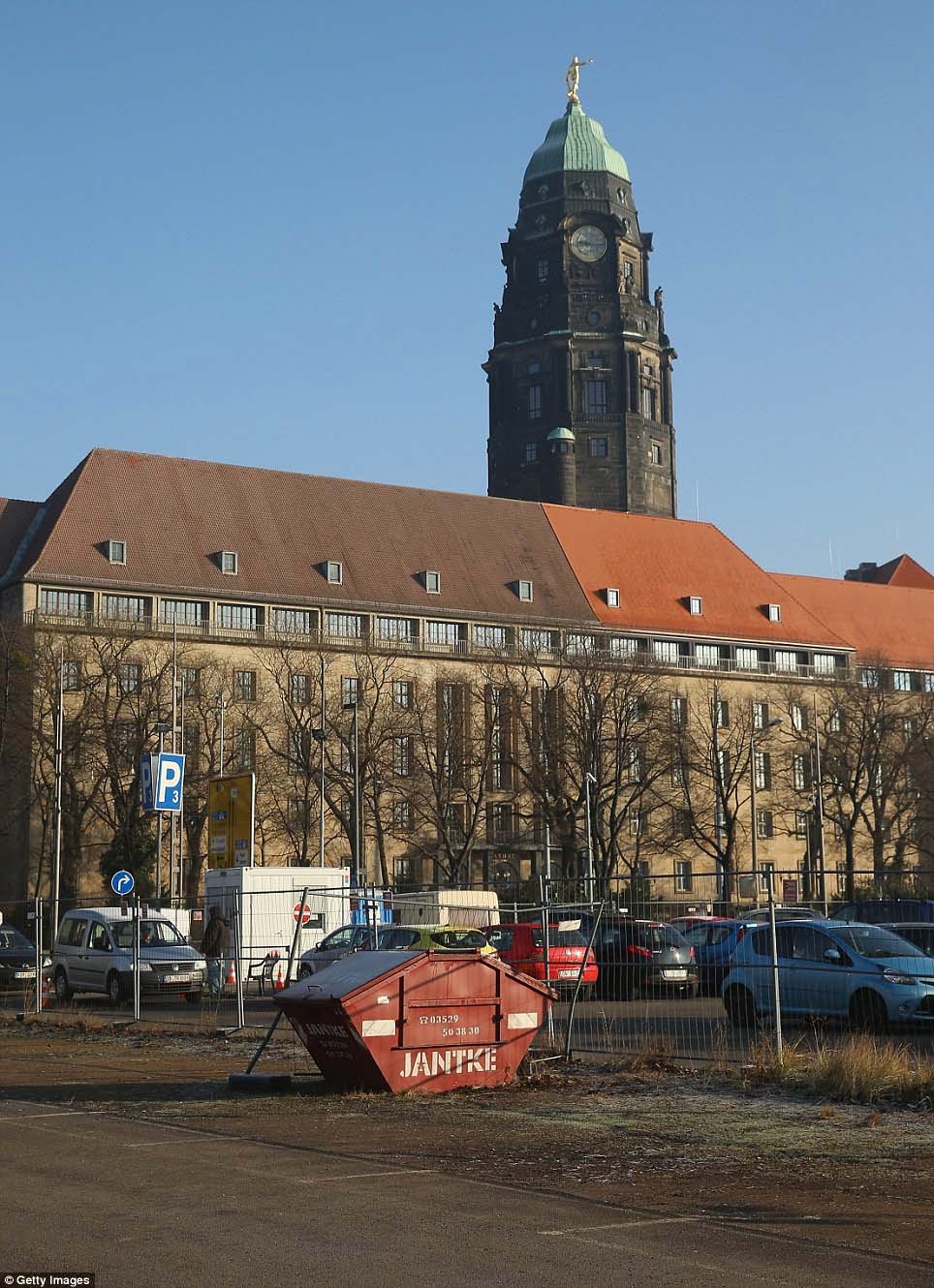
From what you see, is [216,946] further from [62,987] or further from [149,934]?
[62,987]

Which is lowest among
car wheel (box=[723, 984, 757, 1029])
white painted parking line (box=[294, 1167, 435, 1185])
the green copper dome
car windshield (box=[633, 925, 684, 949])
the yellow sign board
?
white painted parking line (box=[294, 1167, 435, 1185])

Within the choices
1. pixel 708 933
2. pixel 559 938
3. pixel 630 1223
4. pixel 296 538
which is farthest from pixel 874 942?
pixel 296 538

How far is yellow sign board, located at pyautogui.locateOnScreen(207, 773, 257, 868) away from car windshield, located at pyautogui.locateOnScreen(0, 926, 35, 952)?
5.40 metres

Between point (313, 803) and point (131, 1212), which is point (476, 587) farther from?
point (131, 1212)

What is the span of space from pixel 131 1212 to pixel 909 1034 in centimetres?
1322

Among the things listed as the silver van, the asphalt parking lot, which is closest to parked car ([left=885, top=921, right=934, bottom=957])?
the asphalt parking lot

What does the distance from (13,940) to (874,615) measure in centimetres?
7879

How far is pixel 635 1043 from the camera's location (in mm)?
18297

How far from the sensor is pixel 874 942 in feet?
69.9

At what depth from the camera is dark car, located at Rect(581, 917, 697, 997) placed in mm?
18484

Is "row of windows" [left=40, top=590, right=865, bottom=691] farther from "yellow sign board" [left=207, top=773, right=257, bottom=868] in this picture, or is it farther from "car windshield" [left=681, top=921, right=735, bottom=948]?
"car windshield" [left=681, top=921, right=735, bottom=948]

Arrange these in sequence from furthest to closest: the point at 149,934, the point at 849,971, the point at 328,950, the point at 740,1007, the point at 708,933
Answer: the point at 149,934
the point at 328,950
the point at 849,971
the point at 708,933
the point at 740,1007

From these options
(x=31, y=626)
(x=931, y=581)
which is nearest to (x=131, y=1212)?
(x=31, y=626)

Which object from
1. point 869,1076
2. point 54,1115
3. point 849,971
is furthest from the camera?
point 849,971
